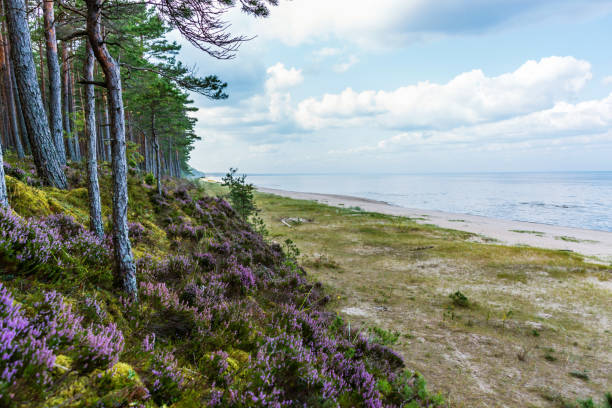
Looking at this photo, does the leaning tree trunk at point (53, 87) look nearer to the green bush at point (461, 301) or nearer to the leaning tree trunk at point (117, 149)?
the leaning tree trunk at point (117, 149)

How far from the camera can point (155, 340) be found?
3.38m

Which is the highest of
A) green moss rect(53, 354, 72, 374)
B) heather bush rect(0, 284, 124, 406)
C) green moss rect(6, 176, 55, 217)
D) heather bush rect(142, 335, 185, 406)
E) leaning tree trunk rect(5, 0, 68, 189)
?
leaning tree trunk rect(5, 0, 68, 189)

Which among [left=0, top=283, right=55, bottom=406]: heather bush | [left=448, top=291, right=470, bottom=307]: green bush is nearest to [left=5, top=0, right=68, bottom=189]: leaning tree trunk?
[left=0, top=283, right=55, bottom=406]: heather bush

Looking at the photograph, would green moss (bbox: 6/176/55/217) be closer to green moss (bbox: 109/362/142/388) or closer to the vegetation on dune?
the vegetation on dune

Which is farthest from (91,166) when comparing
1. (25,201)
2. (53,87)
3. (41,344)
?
(53,87)

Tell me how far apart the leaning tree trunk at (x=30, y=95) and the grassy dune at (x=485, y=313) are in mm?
9753

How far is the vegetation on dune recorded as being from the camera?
2053 mm

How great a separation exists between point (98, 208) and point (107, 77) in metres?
2.92

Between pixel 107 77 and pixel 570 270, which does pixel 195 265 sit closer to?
pixel 107 77

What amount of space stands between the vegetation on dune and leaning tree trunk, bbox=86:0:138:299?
0.28m

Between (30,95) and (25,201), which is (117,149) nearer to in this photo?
(25,201)

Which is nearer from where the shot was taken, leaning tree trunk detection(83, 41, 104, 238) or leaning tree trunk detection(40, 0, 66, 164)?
leaning tree trunk detection(83, 41, 104, 238)

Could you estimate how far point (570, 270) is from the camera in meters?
12.6

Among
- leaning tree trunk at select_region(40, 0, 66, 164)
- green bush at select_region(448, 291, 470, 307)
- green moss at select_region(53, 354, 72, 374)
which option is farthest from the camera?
leaning tree trunk at select_region(40, 0, 66, 164)
